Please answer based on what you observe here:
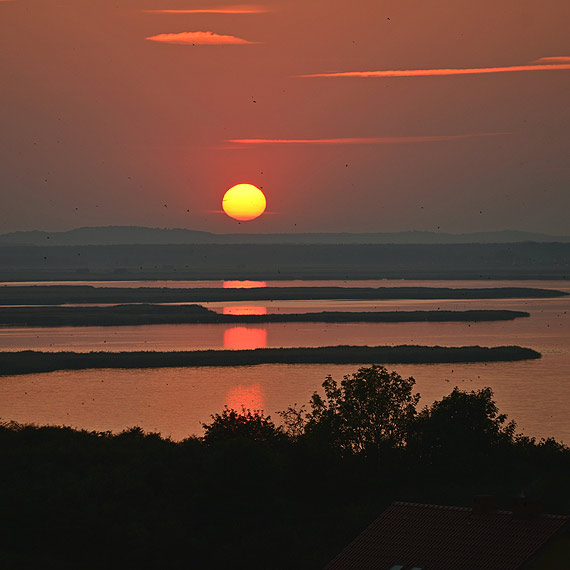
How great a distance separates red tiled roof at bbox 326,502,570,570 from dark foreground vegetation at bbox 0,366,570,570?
20.0ft

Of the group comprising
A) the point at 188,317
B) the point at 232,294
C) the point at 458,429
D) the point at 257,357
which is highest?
the point at 232,294

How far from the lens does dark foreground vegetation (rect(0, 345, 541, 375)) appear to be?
65250mm

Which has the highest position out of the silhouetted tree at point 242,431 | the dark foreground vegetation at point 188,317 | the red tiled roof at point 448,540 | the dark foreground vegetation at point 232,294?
the dark foreground vegetation at point 232,294

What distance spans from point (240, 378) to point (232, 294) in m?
73.2

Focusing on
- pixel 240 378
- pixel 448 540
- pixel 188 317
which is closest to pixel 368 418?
pixel 448 540

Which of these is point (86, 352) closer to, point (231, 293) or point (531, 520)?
point (531, 520)

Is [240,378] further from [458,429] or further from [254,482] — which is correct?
[254,482]

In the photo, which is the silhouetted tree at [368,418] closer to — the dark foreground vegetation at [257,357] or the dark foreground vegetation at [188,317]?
the dark foreground vegetation at [257,357]

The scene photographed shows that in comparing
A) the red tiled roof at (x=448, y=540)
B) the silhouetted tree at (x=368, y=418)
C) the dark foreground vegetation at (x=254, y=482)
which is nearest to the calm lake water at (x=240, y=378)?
the dark foreground vegetation at (x=254, y=482)

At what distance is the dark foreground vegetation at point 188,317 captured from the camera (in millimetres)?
95500

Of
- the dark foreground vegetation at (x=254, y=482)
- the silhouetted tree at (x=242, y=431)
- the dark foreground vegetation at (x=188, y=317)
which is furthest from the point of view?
the dark foreground vegetation at (x=188, y=317)

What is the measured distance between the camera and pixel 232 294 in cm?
13350

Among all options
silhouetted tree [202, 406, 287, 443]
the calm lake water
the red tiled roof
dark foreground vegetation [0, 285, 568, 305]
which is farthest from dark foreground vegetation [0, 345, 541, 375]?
dark foreground vegetation [0, 285, 568, 305]

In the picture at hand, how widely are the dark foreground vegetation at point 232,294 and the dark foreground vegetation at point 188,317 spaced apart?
Answer: 49.5ft
